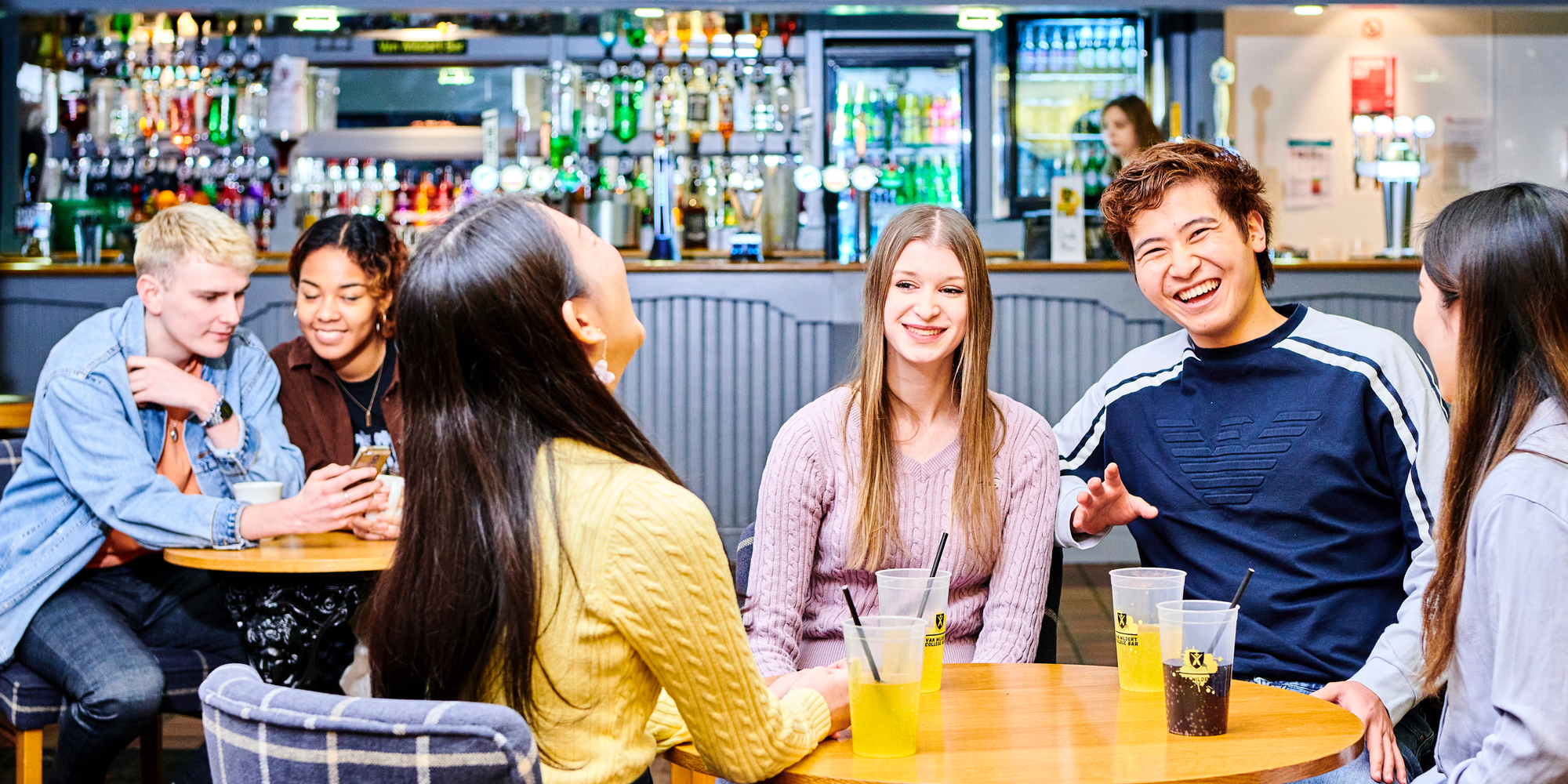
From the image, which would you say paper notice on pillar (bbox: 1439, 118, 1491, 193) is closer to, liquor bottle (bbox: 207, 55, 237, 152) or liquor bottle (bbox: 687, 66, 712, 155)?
liquor bottle (bbox: 687, 66, 712, 155)

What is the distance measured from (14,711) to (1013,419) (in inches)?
70.9

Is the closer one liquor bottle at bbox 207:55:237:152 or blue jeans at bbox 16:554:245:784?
blue jeans at bbox 16:554:245:784

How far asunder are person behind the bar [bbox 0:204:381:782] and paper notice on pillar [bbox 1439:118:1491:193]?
269 inches

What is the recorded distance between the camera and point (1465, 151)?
7391mm

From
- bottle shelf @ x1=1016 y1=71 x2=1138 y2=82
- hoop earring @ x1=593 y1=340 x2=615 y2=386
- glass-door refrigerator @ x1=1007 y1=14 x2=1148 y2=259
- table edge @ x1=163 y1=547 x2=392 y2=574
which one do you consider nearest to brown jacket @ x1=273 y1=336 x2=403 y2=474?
table edge @ x1=163 y1=547 x2=392 y2=574

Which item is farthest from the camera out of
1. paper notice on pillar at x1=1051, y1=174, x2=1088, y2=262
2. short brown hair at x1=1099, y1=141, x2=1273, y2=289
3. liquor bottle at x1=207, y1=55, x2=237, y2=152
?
liquor bottle at x1=207, y1=55, x2=237, y2=152

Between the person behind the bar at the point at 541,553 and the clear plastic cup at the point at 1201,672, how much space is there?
16.1 inches

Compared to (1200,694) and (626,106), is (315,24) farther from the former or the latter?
(1200,694)

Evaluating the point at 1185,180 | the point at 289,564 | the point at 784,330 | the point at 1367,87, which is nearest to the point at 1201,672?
the point at 1185,180

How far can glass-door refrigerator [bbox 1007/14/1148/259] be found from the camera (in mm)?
7156

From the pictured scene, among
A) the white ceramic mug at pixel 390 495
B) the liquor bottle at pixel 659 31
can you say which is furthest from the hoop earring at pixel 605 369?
the liquor bottle at pixel 659 31

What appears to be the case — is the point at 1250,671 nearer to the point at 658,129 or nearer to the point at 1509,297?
the point at 1509,297

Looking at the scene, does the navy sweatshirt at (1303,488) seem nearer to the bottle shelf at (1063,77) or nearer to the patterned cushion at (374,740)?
the patterned cushion at (374,740)

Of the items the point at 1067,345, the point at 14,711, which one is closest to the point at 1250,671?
the point at 14,711
